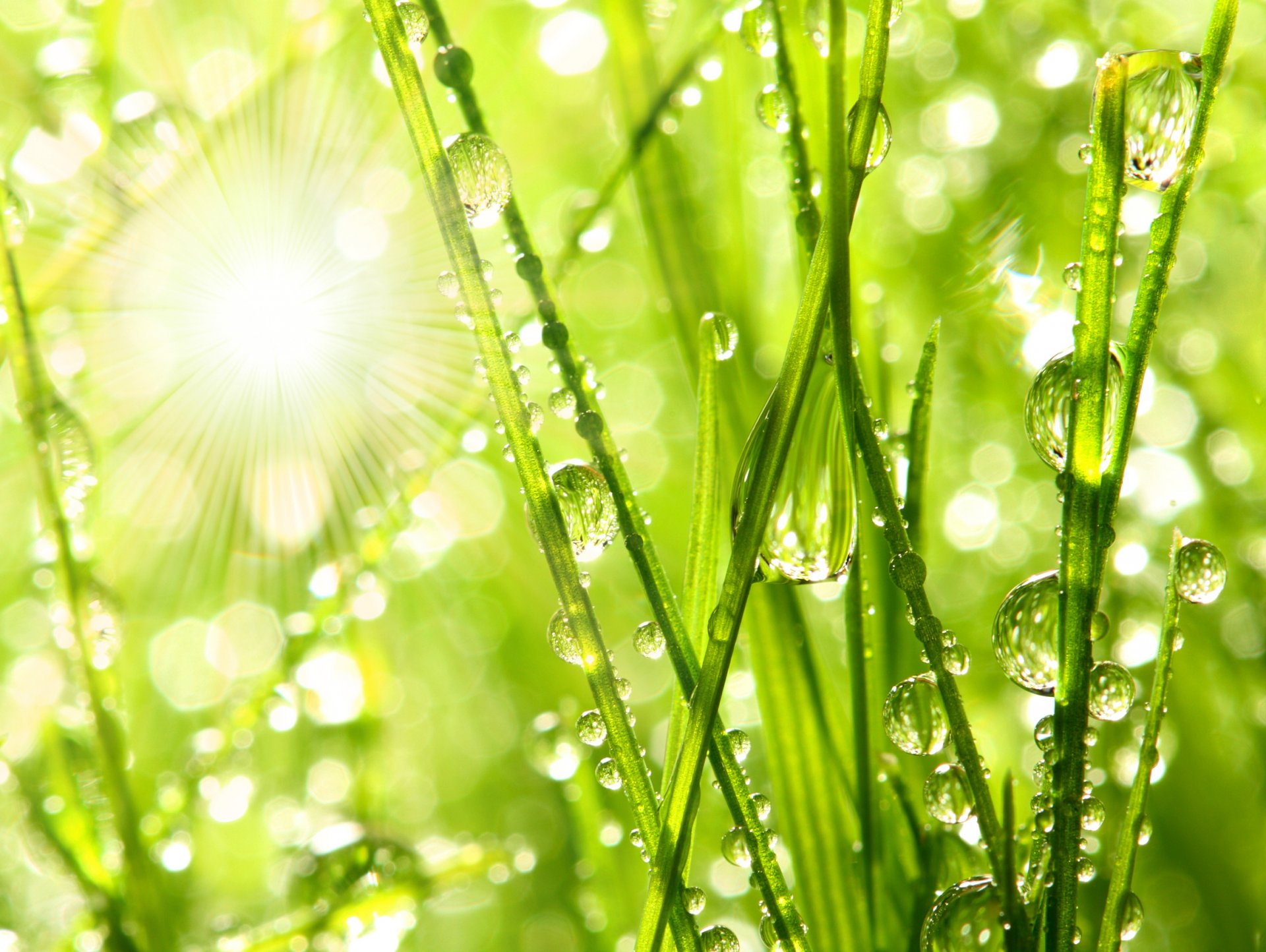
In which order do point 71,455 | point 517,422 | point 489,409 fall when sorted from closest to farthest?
point 517,422
point 71,455
point 489,409

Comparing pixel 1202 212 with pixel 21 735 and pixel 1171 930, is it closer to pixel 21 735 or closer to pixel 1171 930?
pixel 1171 930

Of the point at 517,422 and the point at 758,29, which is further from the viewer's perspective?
the point at 758,29

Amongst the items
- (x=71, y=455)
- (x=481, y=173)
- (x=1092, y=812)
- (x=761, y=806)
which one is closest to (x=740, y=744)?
(x=761, y=806)

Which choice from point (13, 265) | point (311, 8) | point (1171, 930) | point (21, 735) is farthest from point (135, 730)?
point (1171, 930)

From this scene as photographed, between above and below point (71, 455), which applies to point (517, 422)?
below

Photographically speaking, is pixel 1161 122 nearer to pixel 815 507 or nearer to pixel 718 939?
pixel 815 507

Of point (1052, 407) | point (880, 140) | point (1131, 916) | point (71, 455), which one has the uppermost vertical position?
point (71, 455)
